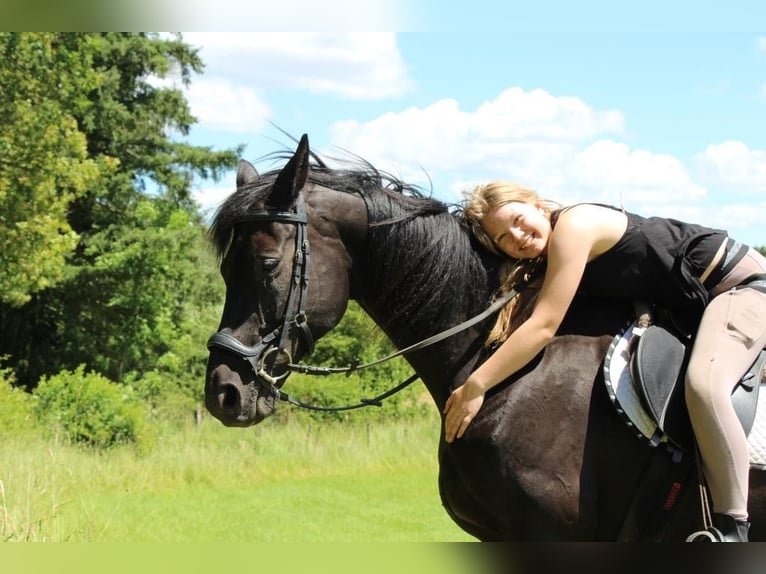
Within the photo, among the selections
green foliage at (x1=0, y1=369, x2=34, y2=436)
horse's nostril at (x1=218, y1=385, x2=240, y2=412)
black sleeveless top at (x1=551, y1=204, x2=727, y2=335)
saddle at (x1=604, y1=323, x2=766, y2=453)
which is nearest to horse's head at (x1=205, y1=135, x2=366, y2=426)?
horse's nostril at (x1=218, y1=385, x2=240, y2=412)

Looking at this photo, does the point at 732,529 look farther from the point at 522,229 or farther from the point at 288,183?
the point at 288,183

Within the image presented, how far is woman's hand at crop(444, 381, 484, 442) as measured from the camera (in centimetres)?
341

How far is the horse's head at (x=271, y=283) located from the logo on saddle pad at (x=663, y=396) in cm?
131

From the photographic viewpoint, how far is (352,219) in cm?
376

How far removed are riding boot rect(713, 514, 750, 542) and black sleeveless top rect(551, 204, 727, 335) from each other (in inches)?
31.8

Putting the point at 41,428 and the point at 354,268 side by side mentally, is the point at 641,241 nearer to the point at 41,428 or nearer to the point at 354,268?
the point at 354,268

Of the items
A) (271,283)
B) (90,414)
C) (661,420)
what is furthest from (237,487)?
(661,420)

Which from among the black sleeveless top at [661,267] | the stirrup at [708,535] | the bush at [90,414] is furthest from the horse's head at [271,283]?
the bush at [90,414]

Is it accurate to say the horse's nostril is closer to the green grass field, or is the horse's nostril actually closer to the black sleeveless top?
the black sleeveless top

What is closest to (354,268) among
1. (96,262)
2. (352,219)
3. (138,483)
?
(352,219)

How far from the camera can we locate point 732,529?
3178mm

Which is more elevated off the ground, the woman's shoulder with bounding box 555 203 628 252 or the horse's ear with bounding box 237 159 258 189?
the horse's ear with bounding box 237 159 258 189

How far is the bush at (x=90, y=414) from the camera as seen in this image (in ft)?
46.0

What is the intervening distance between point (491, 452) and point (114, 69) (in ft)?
80.7
